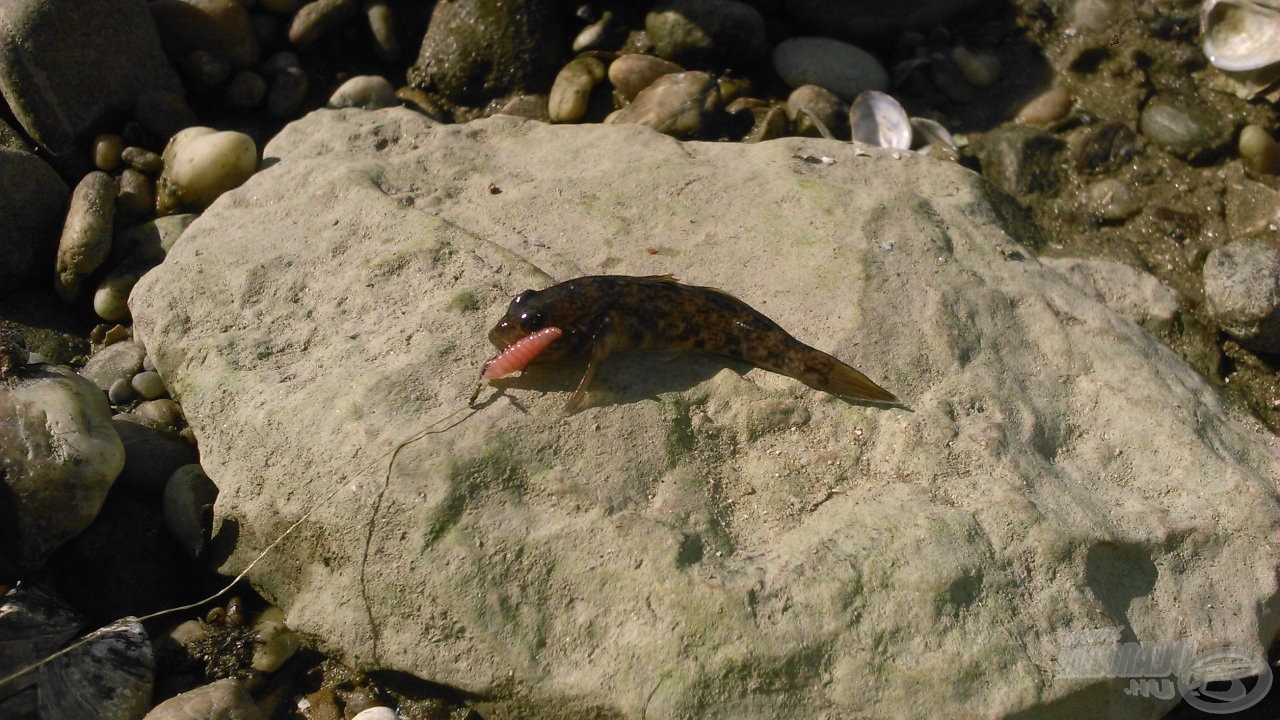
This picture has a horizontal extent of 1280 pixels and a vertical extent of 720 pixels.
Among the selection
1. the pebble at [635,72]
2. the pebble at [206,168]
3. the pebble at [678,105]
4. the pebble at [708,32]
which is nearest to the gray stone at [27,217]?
the pebble at [206,168]

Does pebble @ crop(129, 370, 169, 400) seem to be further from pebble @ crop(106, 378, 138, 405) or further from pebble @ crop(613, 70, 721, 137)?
pebble @ crop(613, 70, 721, 137)

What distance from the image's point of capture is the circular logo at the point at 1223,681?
3.59 m

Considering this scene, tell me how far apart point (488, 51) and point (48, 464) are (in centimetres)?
443

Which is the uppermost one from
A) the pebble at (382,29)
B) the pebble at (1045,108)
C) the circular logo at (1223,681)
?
the pebble at (382,29)

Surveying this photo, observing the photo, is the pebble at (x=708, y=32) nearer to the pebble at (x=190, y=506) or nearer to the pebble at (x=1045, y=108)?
the pebble at (x=1045, y=108)

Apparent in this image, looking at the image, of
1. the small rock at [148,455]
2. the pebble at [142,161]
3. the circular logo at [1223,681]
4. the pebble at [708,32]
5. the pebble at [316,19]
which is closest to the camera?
the circular logo at [1223,681]

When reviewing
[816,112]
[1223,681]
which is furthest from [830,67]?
[1223,681]

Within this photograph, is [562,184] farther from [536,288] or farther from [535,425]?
[535,425]

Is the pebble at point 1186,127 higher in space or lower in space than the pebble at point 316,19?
lower

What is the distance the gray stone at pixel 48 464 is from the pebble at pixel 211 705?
0.99 meters

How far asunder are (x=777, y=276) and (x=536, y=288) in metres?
1.19

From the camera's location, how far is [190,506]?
13.2 feet

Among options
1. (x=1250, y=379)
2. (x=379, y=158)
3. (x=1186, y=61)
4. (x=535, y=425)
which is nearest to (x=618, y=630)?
(x=535, y=425)

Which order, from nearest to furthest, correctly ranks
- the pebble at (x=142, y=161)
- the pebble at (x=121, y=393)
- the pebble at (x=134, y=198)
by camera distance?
1. the pebble at (x=121, y=393)
2. the pebble at (x=134, y=198)
3. the pebble at (x=142, y=161)
